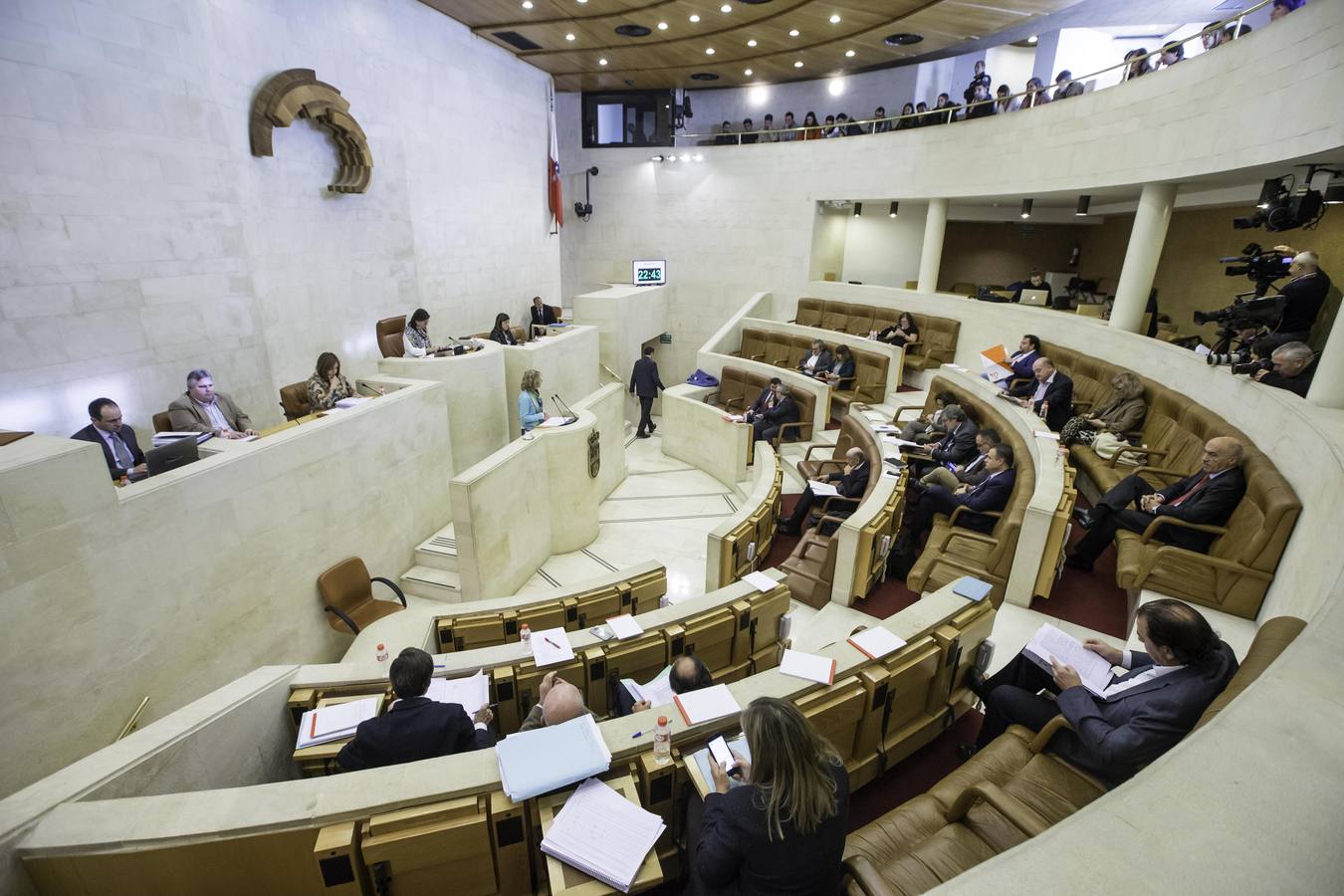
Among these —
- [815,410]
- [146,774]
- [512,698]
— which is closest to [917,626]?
[512,698]

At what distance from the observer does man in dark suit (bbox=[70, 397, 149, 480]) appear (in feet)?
13.3

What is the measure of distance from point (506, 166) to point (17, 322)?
7.82 meters

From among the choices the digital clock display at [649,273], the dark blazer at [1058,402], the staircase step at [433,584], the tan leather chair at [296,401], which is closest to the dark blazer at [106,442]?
the tan leather chair at [296,401]

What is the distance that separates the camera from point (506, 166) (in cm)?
1105

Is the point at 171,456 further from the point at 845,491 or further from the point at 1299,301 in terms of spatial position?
the point at 1299,301

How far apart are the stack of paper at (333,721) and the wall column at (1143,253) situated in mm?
7981

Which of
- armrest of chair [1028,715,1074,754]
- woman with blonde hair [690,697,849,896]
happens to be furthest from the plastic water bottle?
armrest of chair [1028,715,1074,754]

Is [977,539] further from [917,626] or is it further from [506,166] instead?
[506,166]

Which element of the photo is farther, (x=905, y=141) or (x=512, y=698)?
(x=905, y=141)

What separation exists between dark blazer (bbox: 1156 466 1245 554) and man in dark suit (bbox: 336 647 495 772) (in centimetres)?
418

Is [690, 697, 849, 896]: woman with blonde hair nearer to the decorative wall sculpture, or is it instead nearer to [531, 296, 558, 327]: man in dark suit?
the decorative wall sculpture

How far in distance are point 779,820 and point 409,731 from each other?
1390 mm

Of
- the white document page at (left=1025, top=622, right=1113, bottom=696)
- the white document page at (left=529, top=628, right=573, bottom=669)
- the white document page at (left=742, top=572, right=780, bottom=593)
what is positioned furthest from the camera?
the white document page at (left=742, top=572, right=780, bottom=593)

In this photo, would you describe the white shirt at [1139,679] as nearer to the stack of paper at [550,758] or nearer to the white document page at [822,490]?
the stack of paper at [550,758]
